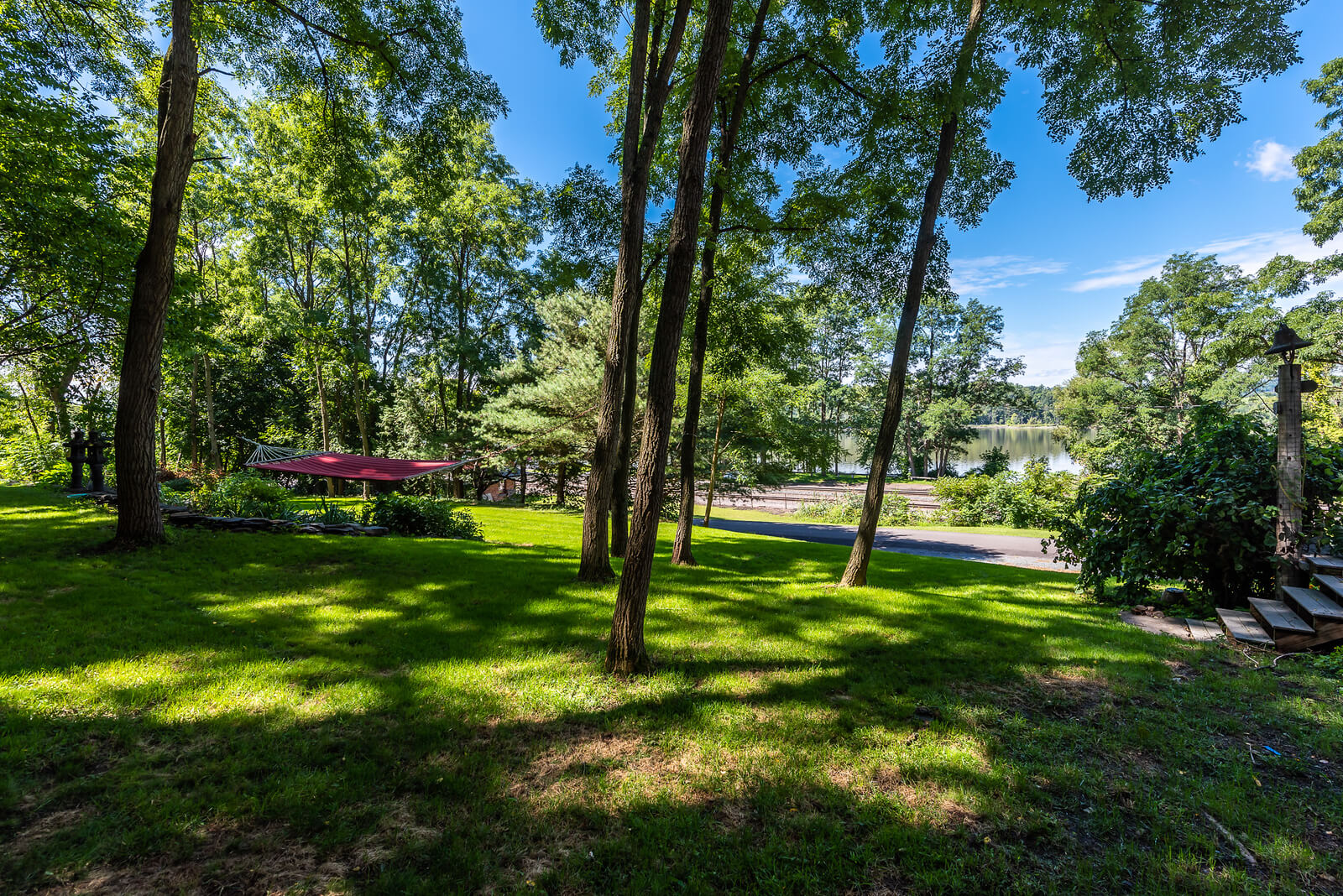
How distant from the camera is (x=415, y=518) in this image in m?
9.31

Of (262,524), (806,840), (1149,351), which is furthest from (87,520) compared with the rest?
(1149,351)

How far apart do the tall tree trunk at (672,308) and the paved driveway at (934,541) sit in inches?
409

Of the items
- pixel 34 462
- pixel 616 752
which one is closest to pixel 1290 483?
pixel 616 752

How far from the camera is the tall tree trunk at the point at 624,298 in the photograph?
19.1ft

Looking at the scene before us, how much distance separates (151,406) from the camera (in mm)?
6031

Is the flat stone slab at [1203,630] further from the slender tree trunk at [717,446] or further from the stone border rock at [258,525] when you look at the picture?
the stone border rock at [258,525]

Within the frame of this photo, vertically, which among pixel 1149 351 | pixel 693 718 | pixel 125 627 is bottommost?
pixel 693 718

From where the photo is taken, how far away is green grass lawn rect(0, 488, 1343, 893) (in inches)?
75.8

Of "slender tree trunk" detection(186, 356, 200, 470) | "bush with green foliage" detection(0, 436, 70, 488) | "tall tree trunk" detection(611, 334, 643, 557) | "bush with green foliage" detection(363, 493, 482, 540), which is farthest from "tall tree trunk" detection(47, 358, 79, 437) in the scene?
"tall tree trunk" detection(611, 334, 643, 557)

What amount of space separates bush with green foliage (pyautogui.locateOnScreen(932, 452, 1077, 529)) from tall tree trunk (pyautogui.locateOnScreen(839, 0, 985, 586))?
15.2 metres

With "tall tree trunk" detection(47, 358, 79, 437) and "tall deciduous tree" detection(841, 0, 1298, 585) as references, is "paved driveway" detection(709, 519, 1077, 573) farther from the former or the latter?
"tall tree trunk" detection(47, 358, 79, 437)

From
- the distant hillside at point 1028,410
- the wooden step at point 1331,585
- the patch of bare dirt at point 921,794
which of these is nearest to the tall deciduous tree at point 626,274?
the patch of bare dirt at point 921,794

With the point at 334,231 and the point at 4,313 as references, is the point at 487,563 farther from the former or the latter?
the point at 334,231

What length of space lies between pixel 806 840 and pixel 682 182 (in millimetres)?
3862
